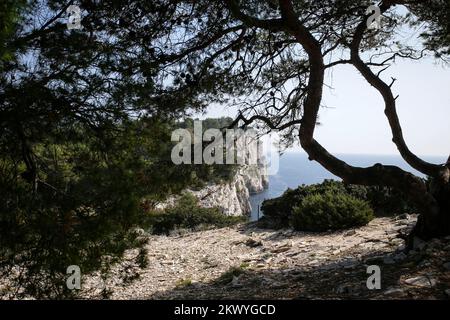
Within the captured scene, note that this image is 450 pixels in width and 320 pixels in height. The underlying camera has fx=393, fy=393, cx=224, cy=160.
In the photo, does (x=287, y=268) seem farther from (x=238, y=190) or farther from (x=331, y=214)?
(x=238, y=190)

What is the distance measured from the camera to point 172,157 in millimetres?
5203

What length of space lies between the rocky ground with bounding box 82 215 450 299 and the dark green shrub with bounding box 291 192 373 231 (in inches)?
13.2

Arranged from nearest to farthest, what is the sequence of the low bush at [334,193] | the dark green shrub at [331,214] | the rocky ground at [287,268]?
the rocky ground at [287,268], the dark green shrub at [331,214], the low bush at [334,193]

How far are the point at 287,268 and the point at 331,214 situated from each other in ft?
12.0

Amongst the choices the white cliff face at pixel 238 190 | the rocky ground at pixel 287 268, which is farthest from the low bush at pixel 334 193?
the white cliff face at pixel 238 190

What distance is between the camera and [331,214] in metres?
10.7

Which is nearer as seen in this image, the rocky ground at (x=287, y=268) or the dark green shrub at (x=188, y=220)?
the rocky ground at (x=287, y=268)

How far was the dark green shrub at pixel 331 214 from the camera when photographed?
10398mm

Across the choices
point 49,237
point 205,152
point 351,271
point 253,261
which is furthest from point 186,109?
point 253,261

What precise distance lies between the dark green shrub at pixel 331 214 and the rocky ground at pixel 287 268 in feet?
1.10

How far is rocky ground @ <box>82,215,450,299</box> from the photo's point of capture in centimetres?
489

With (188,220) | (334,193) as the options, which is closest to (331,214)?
(334,193)

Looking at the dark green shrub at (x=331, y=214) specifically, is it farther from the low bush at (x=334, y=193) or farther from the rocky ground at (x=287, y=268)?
the low bush at (x=334, y=193)

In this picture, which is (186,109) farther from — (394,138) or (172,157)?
(394,138)
